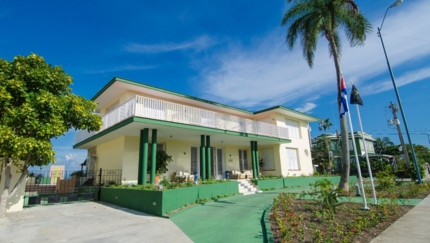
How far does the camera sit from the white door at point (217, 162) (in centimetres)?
1717

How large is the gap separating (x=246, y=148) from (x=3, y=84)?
16.2 m

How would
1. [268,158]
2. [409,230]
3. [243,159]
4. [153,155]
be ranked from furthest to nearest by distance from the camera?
[268,158]
[243,159]
[153,155]
[409,230]

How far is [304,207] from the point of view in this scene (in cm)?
734

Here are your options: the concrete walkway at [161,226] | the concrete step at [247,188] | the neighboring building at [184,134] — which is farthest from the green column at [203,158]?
the concrete walkway at [161,226]

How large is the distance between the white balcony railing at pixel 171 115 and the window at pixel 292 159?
518 centimetres

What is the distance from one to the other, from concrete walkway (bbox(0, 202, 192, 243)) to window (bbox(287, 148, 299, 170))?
49.2 ft

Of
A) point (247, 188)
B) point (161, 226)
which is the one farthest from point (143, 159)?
point (247, 188)

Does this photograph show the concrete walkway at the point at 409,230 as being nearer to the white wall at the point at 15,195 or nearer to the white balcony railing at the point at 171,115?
the white balcony railing at the point at 171,115

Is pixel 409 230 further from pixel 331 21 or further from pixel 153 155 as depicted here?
pixel 331 21

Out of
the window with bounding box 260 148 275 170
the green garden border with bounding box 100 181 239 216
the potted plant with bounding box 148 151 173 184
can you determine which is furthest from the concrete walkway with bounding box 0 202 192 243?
the window with bounding box 260 148 275 170

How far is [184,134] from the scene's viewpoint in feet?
45.4

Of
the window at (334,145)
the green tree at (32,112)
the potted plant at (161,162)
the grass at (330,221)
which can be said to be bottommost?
the grass at (330,221)

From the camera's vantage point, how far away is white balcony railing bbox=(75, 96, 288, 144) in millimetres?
11086

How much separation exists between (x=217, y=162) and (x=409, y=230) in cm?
1313
